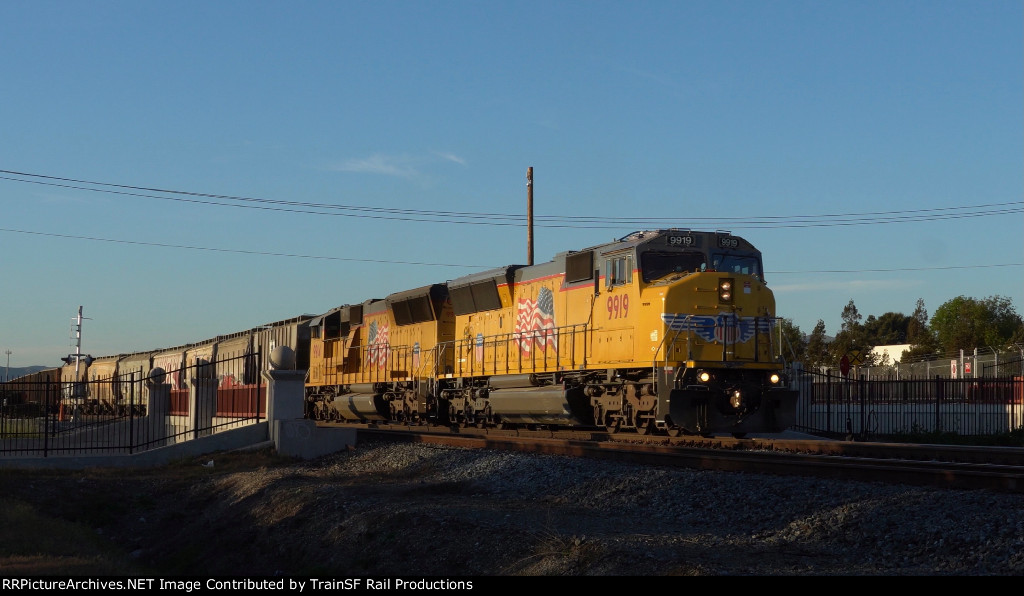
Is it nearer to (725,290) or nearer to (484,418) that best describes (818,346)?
(484,418)

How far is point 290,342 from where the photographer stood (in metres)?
35.9

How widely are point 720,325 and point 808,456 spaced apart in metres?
4.83

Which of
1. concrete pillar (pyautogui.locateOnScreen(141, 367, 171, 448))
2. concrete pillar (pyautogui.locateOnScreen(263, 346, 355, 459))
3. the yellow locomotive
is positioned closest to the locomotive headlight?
the yellow locomotive

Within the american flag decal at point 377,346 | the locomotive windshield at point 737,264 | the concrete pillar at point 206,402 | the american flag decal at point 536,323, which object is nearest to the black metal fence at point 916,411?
the locomotive windshield at point 737,264

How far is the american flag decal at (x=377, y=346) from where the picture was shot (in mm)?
30797

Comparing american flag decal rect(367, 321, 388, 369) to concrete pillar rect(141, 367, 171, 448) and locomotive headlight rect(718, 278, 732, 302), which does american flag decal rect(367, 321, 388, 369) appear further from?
locomotive headlight rect(718, 278, 732, 302)

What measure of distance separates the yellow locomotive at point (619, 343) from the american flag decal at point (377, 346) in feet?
10.3

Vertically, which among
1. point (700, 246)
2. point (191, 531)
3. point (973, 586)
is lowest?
point (191, 531)

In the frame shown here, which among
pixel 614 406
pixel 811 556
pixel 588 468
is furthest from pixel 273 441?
pixel 811 556

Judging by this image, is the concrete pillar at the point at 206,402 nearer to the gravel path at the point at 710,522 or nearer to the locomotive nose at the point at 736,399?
the gravel path at the point at 710,522

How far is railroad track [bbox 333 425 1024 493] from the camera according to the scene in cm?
1190

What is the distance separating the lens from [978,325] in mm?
85562

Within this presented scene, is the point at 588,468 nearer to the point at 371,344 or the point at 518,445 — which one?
the point at 518,445

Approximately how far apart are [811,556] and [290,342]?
96.4 feet
